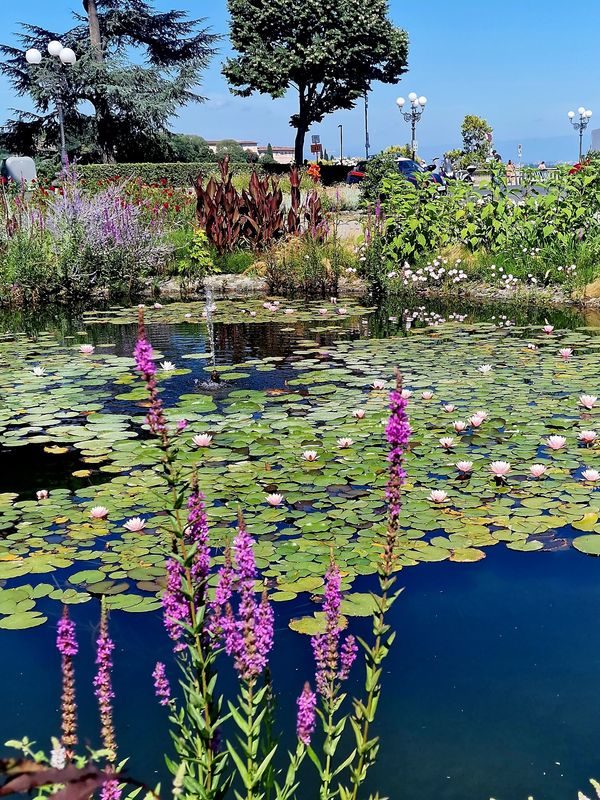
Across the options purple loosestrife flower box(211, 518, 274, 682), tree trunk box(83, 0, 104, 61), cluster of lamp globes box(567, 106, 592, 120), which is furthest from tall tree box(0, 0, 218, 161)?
purple loosestrife flower box(211, 518, 274, 682)

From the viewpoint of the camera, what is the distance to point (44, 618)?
9.36 feet

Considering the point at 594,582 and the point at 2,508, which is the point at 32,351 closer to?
the point at 2,508

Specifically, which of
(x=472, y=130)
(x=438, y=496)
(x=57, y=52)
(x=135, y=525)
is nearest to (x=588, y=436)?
(x=438, y=496)

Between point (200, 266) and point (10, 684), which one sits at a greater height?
point (200, 266)

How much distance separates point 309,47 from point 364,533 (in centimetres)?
3203

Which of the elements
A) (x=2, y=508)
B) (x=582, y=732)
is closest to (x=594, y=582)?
(x=582, y=732)

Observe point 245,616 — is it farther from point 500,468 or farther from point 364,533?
point 500,468

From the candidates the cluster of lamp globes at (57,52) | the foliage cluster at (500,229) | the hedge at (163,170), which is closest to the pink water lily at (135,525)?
the foliage cluster at (500,229)

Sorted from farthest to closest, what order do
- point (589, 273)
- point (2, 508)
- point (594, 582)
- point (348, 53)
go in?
1. point (348, 53)
2. point (589, 273)
3. point (2, 508)
4. point (594, 582)

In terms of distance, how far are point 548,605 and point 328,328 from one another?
5.52 m

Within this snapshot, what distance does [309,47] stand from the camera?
3212cm

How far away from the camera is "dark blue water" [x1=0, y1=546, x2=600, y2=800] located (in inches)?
84.4

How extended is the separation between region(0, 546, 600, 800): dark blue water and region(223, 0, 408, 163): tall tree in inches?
1252

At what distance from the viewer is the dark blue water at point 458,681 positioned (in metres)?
2.14
